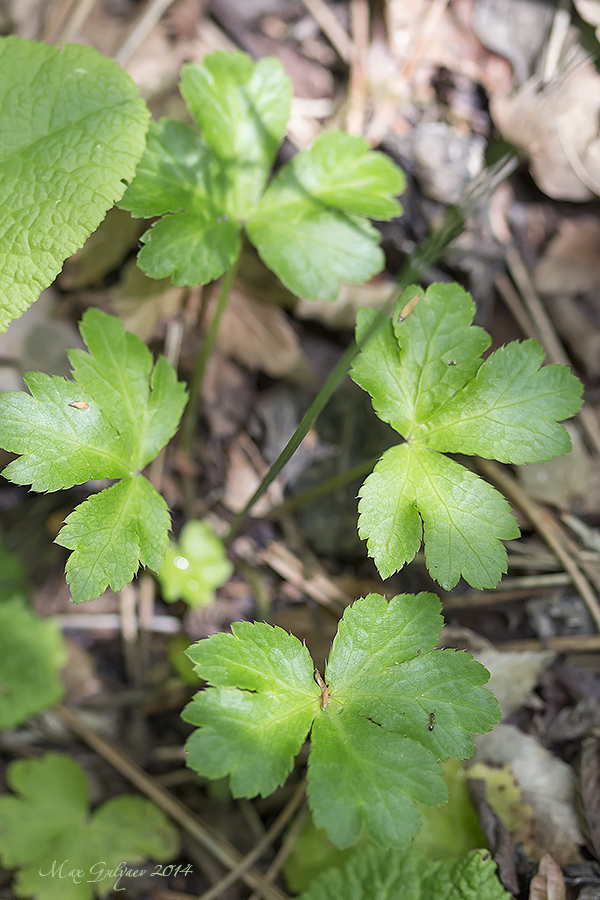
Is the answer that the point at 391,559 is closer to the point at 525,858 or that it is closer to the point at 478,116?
the point at 525,858

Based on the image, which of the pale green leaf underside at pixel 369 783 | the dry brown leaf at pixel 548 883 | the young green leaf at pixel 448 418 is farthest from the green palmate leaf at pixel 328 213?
the dry brown leaf at pixel 548 883

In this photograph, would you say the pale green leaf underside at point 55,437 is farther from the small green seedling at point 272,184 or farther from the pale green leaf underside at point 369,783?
the pale green leaf underside at point 369,783

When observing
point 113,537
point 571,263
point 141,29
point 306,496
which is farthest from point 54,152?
point 571,263

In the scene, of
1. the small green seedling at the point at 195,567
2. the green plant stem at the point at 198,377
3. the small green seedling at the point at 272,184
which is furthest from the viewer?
the small green seedling at the point at 195,567

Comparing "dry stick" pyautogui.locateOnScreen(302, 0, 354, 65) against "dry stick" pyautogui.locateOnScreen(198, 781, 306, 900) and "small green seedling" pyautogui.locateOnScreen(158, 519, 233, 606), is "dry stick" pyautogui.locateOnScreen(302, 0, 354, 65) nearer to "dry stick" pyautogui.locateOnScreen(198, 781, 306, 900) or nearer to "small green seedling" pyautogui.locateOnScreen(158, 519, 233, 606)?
"small green seedling" pyautogui.locateOnScreen(158, 519, 233, 606)

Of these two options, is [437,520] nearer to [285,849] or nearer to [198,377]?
[198,377]

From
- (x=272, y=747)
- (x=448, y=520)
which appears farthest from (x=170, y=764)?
(x=448, y=520)

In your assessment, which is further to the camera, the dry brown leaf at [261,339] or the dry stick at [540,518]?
the dry brown leaf at [261,339]
